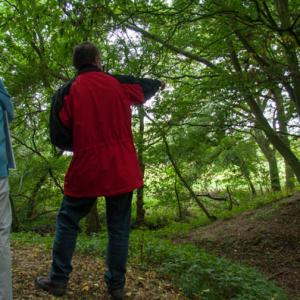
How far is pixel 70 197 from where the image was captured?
133 inches

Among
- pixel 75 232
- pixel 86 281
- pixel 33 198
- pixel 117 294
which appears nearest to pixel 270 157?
pixel 33 198

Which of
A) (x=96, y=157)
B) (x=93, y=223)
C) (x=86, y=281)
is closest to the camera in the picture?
(x=96, y=157)

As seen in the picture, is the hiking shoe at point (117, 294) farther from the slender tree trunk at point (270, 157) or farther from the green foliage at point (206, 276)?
the slender tree trunk at point (270, 157)

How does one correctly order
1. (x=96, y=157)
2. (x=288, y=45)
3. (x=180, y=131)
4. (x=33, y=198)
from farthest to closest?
(x=33, y=198), (x=180, y=131), (x=288, y=45), (x=96, y=157)

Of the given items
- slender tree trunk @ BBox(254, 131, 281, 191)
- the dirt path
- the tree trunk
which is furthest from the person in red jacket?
slender tree trunk @ BBox(254, 131, 281, 191)

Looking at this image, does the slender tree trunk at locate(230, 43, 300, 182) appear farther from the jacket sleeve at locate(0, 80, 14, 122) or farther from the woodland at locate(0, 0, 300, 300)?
the jacket sleeve at locate(0, 80, 14, 122)

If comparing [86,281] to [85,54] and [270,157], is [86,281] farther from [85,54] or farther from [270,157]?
[270,157]

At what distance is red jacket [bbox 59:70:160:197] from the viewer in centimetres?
325

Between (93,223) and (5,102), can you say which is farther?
(93,223)

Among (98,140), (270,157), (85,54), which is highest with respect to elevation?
(270,157)

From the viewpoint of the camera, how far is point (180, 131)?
10273mm

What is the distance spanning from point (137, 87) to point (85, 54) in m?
0.48

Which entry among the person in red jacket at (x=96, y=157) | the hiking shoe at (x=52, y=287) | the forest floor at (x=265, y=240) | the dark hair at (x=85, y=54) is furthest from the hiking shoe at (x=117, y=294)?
the forest floor at (x=265, y=240)

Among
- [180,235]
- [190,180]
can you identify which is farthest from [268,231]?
[190,180]
